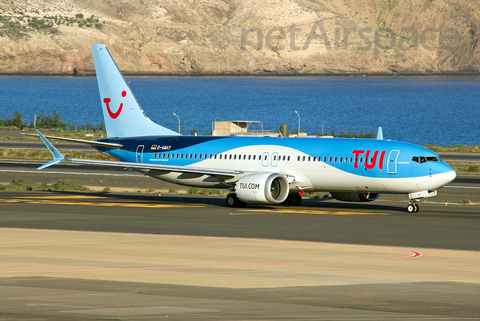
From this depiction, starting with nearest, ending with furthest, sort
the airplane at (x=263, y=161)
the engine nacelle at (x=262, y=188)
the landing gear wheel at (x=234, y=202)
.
A: the airplane at (x=263, y=161)
the engine nacelle at (x=262, y=188)
the landing gear wheel at (x=234, y=202)

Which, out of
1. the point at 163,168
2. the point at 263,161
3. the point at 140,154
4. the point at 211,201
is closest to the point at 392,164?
the point at 263,161

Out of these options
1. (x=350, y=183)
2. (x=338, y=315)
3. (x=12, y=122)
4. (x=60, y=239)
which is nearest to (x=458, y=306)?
(x=338, y=315)

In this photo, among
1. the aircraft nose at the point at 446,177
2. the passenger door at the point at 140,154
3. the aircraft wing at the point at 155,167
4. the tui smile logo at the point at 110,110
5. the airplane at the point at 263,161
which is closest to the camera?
the aircraft nose at the point at 446,177

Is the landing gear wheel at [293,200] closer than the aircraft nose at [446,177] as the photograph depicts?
No

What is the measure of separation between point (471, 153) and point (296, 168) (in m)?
60.0

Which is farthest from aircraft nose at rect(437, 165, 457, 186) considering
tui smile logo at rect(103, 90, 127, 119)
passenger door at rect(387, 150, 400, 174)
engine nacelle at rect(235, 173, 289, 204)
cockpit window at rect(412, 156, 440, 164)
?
tui smile logo at rect(103, 90, 127, 119)

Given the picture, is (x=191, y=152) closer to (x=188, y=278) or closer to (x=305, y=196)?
(x=305, y=196)

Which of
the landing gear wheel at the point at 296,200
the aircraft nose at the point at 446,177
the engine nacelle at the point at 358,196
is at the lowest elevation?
the landing gear wheel at the point at 296,200

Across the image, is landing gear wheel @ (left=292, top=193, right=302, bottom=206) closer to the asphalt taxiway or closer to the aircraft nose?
the asphalt taxiway

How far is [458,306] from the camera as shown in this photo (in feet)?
52.8

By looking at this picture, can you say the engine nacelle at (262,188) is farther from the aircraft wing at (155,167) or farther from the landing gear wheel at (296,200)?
the landing gear wheel at (296,200)

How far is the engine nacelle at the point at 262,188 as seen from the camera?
39.8 metres

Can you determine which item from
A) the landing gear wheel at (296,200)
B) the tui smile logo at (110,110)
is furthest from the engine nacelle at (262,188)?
the tui smile logo at (110,110)

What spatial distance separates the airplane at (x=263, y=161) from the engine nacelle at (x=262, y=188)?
6 cm
